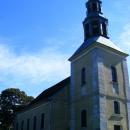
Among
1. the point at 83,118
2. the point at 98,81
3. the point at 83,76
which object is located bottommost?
the point at 83,118

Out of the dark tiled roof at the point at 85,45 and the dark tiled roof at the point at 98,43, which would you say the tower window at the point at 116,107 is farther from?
the dark tiled roof at the point at 85,45

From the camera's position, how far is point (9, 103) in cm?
4484

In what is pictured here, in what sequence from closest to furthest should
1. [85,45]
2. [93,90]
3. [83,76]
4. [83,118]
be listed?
[93,90], [83,118], [83,76], [85,45]

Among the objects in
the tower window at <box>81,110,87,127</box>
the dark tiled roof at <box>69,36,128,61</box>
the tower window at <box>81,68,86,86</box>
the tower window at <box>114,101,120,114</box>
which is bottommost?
the tower window at <box>81,110,87,127</box>

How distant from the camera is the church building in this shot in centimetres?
2086

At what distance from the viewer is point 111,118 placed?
20.6 meters

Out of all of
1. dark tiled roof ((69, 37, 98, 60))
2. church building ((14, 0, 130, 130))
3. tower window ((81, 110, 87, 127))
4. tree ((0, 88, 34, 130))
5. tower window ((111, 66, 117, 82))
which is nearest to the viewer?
church building ((14, 0, 130, 130))

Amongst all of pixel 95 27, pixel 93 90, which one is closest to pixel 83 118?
pixel 93 90

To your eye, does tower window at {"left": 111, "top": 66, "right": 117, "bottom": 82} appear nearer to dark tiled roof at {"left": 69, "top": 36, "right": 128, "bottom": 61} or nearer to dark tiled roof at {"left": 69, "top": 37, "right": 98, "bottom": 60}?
dark tiled roof at {"left": 69, "top": 36, "right": 128, "bottom": 61}

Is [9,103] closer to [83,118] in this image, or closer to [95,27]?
[83,118]

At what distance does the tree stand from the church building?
18011mm

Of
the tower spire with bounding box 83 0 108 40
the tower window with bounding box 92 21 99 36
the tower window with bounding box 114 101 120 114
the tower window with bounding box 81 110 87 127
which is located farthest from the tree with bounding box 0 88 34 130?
the tower window with bounding box 114 101 120 114

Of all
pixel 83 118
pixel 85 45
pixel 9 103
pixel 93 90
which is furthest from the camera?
pixel 9 103

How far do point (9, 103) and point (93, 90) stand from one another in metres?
26.8
